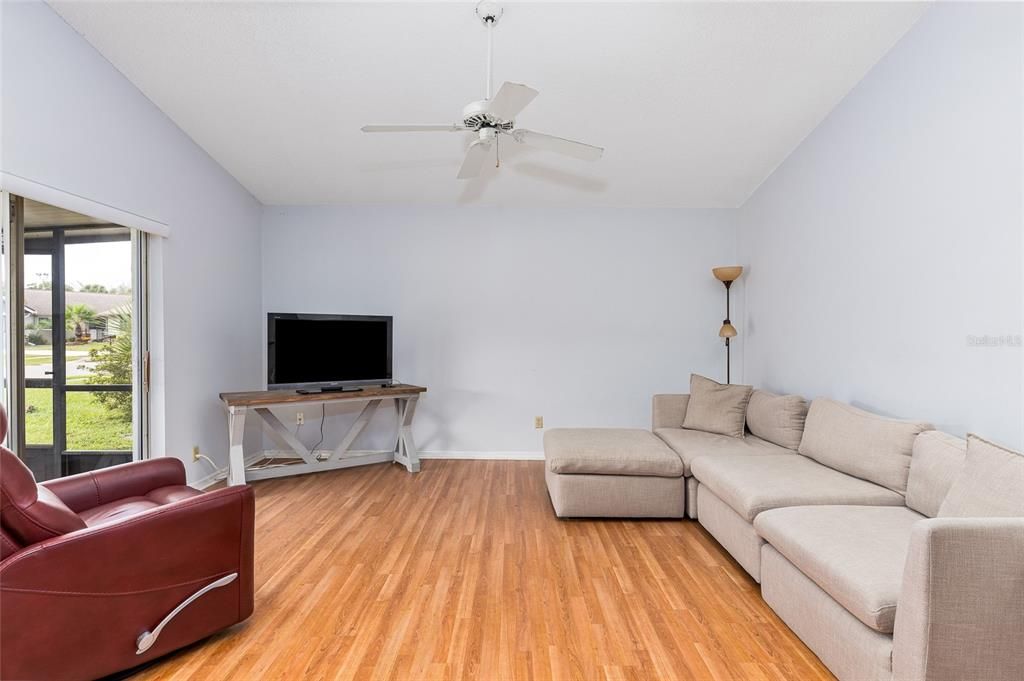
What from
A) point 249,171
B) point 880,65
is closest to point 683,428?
point 880,65

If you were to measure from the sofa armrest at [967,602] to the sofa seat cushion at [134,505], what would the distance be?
252 centimetres

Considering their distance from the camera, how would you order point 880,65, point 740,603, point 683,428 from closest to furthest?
point 740,603 < point 880,65 < point 683,428

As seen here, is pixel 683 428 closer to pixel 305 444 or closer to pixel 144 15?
pixel 305 444

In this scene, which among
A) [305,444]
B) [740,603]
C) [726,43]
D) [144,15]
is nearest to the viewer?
[740,603]

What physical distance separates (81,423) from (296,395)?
4.13 ft

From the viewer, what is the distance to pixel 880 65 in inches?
103

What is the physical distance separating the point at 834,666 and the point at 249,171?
468cm

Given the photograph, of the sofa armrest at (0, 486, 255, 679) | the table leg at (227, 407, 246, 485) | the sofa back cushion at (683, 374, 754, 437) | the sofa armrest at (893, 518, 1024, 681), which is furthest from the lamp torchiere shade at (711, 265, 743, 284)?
the table leg at (227, 407, 246, 485)

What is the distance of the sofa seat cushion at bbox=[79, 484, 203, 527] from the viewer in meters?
1.85

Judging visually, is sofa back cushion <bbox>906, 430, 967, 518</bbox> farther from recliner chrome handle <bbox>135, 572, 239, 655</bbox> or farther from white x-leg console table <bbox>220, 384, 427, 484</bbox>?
white x-leg console table <bbox>220, 384, 427, 484</bbox>

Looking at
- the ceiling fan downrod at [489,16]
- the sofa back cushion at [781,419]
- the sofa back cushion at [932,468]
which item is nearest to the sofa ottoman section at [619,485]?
the sofa back cushion at [781,419]

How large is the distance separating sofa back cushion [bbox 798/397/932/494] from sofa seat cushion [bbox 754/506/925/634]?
0.70ft

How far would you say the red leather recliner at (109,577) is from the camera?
4.46 feet

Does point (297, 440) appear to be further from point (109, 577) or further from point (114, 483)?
point (109, 577)
